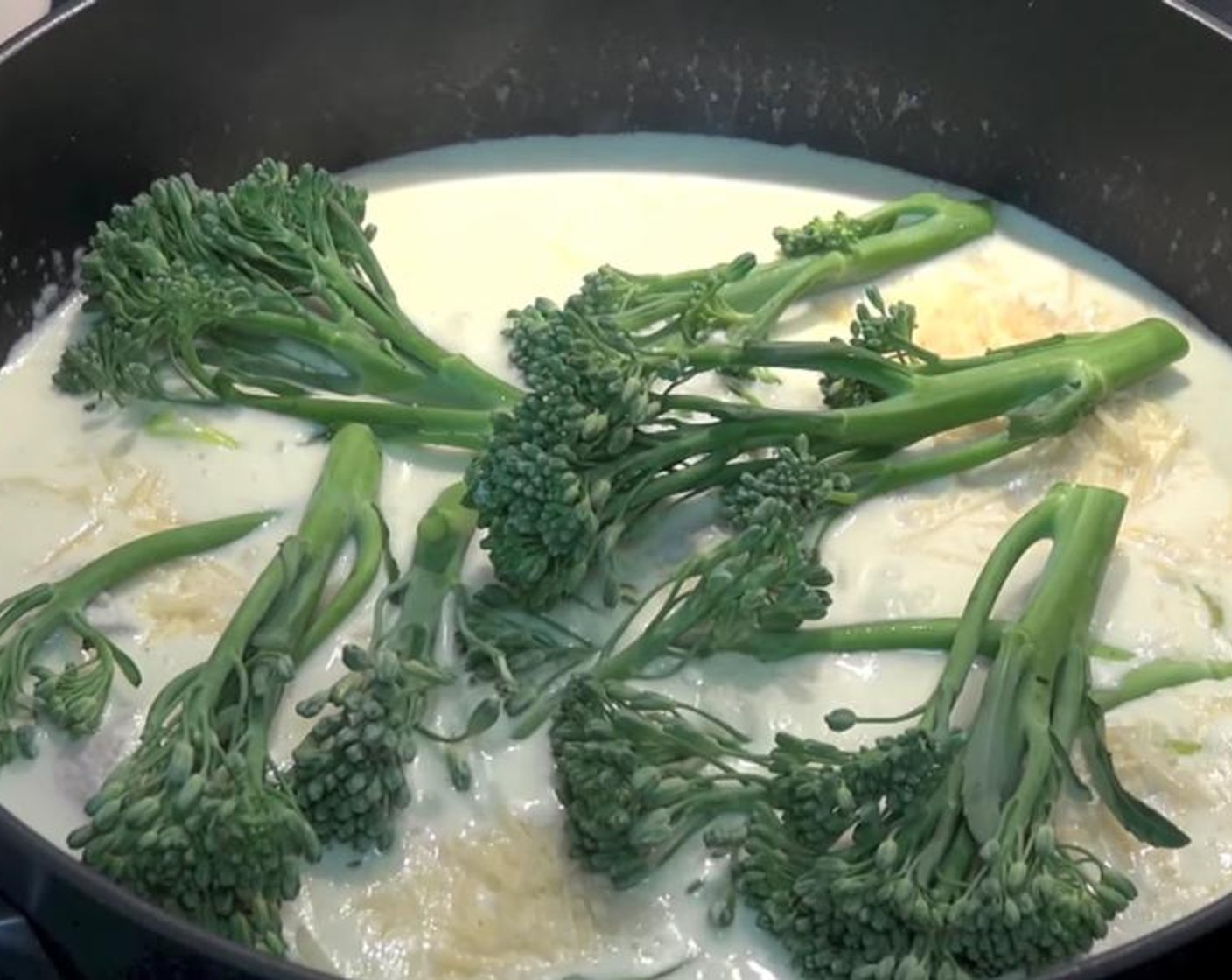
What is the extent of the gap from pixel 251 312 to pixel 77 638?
31 centimetres

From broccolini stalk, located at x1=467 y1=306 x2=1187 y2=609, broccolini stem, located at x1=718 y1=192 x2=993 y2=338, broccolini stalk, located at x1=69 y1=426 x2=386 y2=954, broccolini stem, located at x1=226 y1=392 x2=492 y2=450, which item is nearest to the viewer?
broccolini stalk, located at x1=69 y1=426 x2=386 y2=954

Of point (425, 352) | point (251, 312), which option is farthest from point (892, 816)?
point (251, 312)

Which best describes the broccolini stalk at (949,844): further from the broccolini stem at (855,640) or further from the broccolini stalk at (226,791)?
the broccolini stalk at (226,791)

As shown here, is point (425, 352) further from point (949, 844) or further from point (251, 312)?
point (949, 844)

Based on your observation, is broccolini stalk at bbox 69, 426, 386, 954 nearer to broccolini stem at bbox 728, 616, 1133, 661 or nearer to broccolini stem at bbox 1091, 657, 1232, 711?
broccolini stem at bbox 728, 616, 1133, 661

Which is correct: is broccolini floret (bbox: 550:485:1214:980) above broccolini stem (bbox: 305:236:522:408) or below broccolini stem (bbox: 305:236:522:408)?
below

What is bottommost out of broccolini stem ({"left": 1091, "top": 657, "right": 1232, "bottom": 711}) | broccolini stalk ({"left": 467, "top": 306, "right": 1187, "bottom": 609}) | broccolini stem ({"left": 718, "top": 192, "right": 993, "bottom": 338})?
broccolini stem ({"left": 1091, "top": 657, "right": 1232, "bottom": 711})

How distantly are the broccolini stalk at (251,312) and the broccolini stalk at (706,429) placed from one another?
0.37 ft

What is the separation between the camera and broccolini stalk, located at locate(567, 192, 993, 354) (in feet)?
4.68

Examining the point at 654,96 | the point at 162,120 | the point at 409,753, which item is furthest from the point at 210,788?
the point at 654,96

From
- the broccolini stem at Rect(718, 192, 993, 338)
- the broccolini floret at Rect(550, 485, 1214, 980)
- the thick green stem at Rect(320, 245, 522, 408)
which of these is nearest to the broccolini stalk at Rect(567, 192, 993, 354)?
the broccolini stem at Rect(718, 192, 993, 338)

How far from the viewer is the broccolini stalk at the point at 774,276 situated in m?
1.43

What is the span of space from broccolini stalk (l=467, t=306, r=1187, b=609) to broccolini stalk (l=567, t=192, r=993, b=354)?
0.06m

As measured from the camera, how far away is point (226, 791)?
1.08 meters
